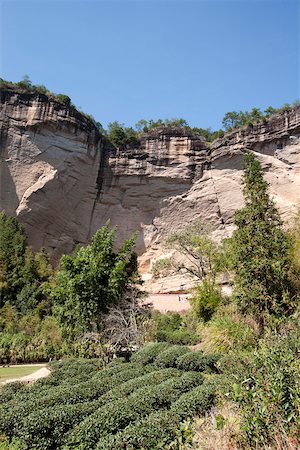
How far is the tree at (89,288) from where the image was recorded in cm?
1419

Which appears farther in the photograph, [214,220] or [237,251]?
[214,220]

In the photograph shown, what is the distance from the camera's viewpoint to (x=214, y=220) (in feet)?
89.2

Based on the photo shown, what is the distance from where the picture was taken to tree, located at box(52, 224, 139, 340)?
14188 mm

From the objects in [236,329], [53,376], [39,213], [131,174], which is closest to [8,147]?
[39,213]

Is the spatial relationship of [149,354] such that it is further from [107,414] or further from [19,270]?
[19,270]

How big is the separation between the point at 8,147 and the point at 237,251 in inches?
802

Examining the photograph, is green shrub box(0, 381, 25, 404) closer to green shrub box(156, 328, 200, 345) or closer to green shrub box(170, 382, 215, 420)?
green shrub box(170, 382, 215, 420)

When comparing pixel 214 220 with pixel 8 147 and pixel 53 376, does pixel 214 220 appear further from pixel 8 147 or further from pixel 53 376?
pixel 53 376

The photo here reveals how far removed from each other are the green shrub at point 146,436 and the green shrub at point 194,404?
0.35 metres

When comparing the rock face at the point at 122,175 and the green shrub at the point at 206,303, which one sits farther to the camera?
the rock face at the point at 122,175

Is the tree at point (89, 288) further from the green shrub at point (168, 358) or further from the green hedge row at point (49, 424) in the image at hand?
the green hedge row at point (49, 424)

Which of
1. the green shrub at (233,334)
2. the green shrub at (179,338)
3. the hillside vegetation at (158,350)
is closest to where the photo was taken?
the hillside vegetation at (158,350)

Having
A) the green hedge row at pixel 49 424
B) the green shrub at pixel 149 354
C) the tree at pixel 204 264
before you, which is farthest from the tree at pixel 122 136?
the green hedge row at pixel 49 424

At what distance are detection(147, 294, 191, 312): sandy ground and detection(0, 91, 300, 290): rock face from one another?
1.15 m
